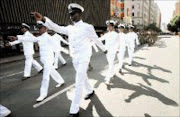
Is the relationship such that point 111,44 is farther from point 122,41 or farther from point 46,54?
point 46,54

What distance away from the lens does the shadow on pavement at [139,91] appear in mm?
4332

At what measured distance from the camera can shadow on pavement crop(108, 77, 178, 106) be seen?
14.2 ft

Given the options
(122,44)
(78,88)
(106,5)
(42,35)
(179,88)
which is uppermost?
(106,5)

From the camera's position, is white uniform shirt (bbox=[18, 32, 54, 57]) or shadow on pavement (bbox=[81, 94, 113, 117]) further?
white uniform shirt (bbox=[18, 32, 54, 57])

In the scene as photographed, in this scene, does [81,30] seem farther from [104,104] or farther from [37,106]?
[37,106]

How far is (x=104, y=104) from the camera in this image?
414 cm

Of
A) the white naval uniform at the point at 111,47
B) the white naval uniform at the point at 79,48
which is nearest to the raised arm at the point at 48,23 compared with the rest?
the white naval uniform at the point at 79,48

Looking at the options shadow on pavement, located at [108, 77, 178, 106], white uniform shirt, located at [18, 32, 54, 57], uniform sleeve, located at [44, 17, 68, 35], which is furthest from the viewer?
white uniform shirt, located at [18, 32, 54, 57]

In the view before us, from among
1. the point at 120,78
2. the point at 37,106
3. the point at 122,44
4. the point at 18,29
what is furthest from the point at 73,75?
the point at 18,29

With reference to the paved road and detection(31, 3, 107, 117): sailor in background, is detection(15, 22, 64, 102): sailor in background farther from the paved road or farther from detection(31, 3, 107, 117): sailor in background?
detection(31, 3, 107, 117): sailor in background

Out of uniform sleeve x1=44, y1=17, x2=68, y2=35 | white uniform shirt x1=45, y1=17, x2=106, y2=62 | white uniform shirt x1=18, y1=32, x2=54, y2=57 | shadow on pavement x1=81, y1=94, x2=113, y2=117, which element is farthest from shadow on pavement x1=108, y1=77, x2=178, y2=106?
uniform sleeve x1=44, y1=17, x2=68, y2=35

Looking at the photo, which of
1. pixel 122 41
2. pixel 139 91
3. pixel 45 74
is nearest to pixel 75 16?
pixel 45 74

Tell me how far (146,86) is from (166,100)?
1.13 meters

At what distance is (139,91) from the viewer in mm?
4992
